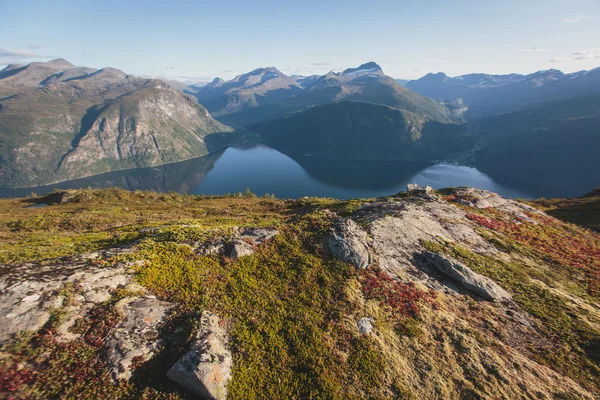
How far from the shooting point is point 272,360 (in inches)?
522

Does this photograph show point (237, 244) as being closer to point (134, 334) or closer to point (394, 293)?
point (134, 334)

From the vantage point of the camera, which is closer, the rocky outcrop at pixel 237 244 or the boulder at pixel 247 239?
the rocky outcrop at pixel 237 244

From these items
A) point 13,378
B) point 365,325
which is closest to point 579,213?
point 365,325

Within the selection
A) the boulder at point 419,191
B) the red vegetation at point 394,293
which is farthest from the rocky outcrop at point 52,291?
the boulder at point 419,191

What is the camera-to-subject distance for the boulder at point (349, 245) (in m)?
20.8

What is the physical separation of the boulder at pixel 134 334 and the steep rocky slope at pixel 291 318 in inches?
2.7

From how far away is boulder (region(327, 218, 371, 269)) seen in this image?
20828 millimetres

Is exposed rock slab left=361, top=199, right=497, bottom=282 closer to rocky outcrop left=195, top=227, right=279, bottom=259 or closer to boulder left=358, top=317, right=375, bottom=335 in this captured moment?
boulder left=358, top=317, right=375, bottom=335

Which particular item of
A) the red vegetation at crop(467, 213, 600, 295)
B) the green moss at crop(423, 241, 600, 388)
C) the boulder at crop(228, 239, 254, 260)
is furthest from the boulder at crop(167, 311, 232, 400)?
the red vegetation at crop(467, 213, 600, 295)

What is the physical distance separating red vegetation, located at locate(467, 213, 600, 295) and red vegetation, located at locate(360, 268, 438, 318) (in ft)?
61.3

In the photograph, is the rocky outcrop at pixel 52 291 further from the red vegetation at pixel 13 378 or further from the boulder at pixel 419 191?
the boulder at pixel 419 191

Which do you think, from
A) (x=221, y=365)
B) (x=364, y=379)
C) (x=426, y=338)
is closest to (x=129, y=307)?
(x=221, y=365)

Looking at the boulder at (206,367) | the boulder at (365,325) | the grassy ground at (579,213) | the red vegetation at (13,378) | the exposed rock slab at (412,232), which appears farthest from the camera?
the grassy ground at (579,213)

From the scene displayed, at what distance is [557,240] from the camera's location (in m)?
34.7
